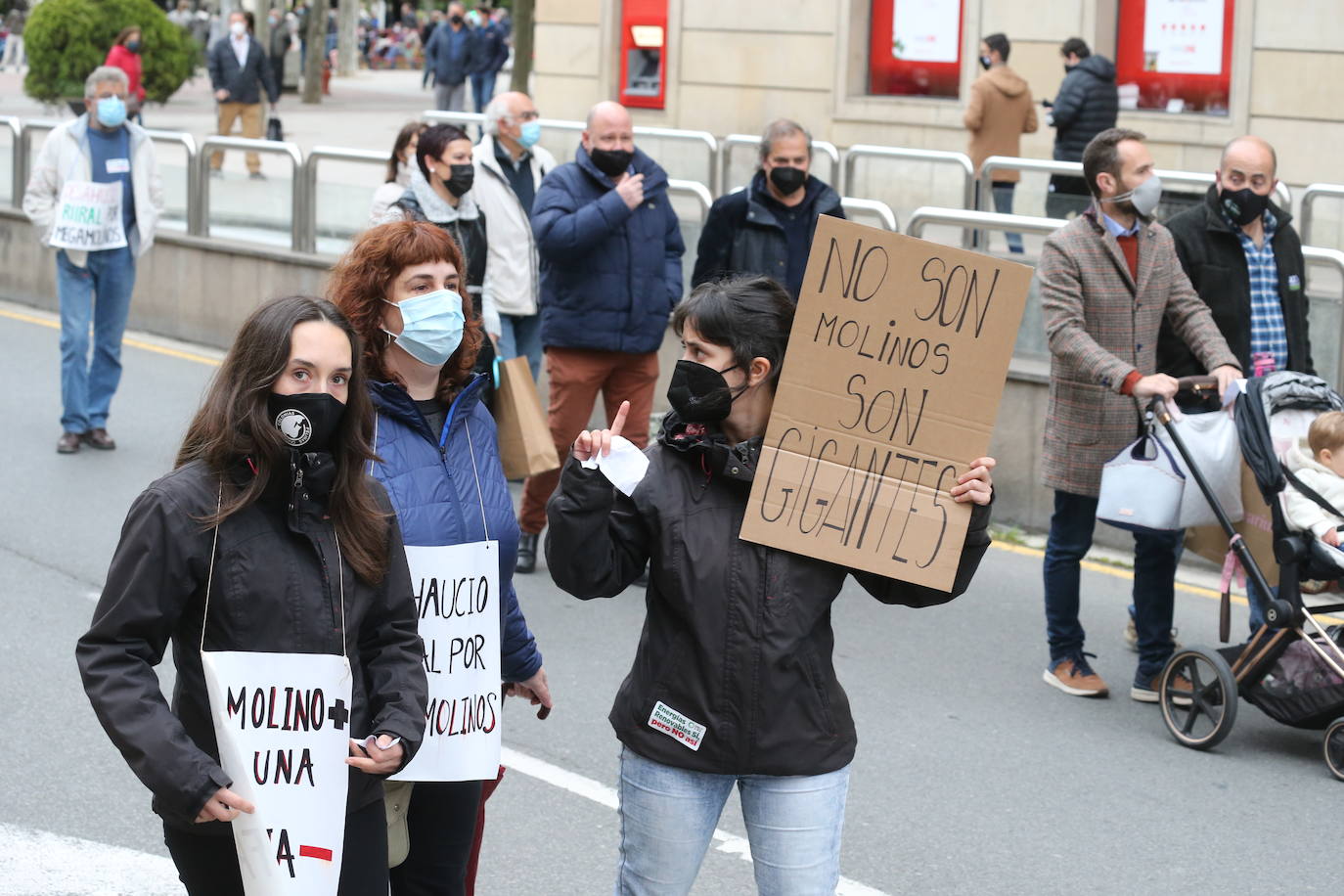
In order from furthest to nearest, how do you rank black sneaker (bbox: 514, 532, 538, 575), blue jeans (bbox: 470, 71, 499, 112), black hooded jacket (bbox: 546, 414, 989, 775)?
1. blue jeans (bbox: 470, 71, 499, 112)
2. black sneaker (bbox: 514, 532, 538, 575)
3. black hooded jacket (bbox: 546, 414, 989, 775)

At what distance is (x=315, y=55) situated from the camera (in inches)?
1672

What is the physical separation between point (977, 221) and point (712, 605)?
6.32 metres

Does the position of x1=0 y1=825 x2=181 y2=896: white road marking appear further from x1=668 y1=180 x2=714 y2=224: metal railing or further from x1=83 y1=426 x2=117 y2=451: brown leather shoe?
x1=668 y1=180 x2=714 y2=224: metal railing

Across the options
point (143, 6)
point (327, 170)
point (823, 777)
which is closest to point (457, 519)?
point (823, 777)

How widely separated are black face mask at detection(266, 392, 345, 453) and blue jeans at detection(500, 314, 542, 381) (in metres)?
5.09

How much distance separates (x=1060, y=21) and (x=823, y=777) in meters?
15.2

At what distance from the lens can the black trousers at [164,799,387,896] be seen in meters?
3.17

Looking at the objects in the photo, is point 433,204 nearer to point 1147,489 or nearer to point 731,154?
point 1147,489

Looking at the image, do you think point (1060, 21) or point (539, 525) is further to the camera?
point (1060, 21)

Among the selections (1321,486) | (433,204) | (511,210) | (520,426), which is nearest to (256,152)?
(511,210)

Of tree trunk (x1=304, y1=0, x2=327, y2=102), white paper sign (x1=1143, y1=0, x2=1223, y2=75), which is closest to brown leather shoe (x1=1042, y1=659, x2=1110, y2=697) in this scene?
white paper sign (x1=1143, y1=0, x2=1223, y2=75)

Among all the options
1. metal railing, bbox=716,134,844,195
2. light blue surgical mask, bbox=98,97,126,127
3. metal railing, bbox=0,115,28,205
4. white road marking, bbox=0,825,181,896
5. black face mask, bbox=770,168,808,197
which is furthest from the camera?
metal railing, bbox=0,115,28,205

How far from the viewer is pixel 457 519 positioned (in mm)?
3826

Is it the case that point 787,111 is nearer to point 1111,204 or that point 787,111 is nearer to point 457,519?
point 1111,204
